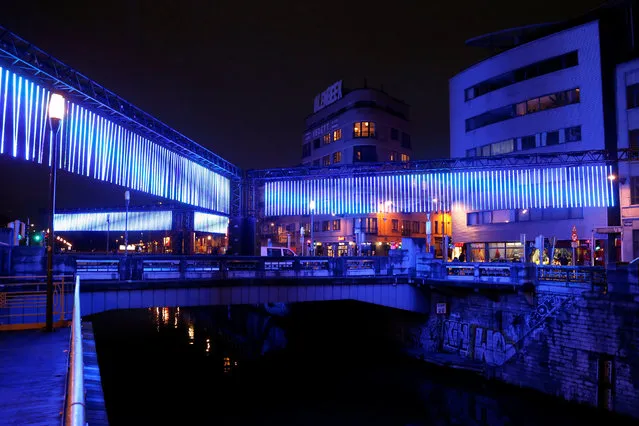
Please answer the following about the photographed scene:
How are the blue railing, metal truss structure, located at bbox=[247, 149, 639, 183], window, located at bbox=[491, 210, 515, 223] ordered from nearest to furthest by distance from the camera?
1. the blue railing
2. metal truss structure, located at bbox=[247, 149, 639, 183]
3. window, located at bbox=[491, 210, 515, 223]

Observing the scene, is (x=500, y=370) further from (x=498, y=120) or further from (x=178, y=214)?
(x=178, y=214)

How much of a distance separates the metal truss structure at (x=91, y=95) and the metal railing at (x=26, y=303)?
8911 mm

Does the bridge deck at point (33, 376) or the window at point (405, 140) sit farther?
the window at point (405, 140)

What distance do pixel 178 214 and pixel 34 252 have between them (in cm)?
6406

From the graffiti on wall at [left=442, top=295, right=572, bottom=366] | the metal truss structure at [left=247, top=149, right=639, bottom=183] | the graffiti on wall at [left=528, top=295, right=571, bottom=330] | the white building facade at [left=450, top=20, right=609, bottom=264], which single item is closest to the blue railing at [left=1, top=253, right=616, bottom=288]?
the graffiti on wall at [left=528, top=295, right=571, bottom=330]

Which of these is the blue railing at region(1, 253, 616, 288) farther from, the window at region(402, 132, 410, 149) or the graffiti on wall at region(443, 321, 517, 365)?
the window at region(402, 132, 410, 149)

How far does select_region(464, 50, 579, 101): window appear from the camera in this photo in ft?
151

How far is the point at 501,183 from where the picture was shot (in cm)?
3872

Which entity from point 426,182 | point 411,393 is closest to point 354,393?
point 411,393

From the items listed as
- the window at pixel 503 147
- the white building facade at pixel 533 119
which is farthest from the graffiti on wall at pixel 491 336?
the window at pixel 503 147

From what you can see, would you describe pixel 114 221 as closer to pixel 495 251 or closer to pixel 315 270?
pixel 495 251

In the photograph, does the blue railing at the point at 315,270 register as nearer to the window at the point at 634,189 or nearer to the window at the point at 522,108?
the window at the point at 634,189

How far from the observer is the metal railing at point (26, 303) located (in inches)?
661

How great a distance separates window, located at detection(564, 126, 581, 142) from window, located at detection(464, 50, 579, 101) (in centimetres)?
598
